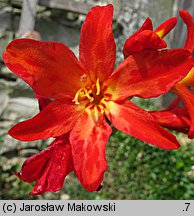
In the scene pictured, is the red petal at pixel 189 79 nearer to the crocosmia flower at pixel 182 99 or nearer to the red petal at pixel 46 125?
the crocosmia flower at pixel 182 99

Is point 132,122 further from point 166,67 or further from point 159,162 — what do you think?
point 159,162

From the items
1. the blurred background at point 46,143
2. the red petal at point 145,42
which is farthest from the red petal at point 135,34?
the blurred background at point 46,143

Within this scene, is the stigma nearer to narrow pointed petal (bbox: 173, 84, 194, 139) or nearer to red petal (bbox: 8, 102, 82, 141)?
red petal (bbox: 8, 102, 82, 141)

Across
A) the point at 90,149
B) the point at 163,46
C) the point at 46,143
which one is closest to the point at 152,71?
the point at 163,46

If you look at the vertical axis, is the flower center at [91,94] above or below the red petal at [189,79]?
below

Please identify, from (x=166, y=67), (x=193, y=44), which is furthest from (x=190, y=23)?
(x=166, y=67)

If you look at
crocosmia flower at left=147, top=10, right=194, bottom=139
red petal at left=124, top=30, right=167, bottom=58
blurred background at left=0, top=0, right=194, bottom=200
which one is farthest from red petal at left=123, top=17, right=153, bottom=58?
blurred background at left=0, top=0, right=194, bottom=200
